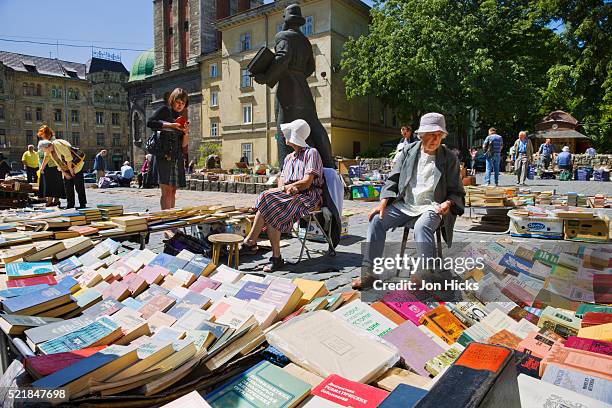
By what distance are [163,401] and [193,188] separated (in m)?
15.8

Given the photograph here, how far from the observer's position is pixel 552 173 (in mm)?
19844

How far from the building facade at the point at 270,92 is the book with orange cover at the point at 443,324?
87.4 feet

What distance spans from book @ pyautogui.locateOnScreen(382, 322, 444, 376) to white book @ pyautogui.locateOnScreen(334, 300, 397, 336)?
70 mm

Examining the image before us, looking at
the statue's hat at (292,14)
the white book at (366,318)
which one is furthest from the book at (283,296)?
the statue's hat at (292,14)

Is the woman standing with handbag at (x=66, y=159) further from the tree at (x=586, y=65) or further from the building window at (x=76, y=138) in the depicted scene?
the building window at (x=76, y=138)

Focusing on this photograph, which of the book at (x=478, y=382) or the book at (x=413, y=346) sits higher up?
the book at (x=478, y=382)

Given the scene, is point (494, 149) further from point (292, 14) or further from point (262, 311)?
point (262, 311)

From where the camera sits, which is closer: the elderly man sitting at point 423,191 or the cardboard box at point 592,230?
the elderly man sitting at point 423,191

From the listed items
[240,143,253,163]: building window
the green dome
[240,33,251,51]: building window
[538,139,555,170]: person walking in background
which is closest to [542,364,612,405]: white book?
[538,139,555,170]: person walking in background

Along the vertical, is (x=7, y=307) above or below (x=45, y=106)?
below

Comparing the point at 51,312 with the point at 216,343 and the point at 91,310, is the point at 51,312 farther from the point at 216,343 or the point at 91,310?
the point at 216,343

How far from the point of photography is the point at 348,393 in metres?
1.68

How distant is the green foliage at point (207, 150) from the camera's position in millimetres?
35281

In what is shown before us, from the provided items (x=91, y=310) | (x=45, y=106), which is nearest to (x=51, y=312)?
(x=91, y=310)
